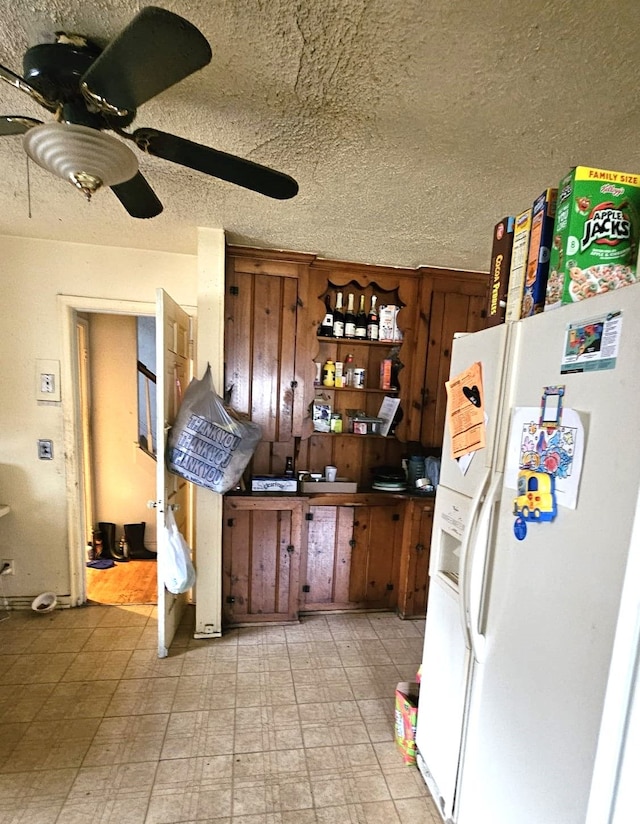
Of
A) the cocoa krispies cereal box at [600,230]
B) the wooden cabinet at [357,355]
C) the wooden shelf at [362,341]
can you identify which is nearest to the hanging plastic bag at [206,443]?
the wooden cabinet at [357,355]

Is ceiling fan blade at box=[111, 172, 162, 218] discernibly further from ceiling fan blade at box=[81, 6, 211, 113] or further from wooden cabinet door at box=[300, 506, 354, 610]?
wooden cabinet door at box=[300, 506, 354, 610]

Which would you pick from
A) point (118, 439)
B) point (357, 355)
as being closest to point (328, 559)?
point (357, 355)

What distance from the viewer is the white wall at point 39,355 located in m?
2.47

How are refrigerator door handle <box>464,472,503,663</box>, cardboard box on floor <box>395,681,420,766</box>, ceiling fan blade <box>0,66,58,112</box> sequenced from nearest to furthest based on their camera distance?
ceiling fan blade <box>0,66,58,112</box> → refrigerator door handle <box>464,472,503,663</box> → cardboard box on floor <box>395,681,420,766</box>

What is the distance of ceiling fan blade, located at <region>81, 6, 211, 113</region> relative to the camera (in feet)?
2.28

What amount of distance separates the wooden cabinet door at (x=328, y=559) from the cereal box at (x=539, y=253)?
194 centimetres

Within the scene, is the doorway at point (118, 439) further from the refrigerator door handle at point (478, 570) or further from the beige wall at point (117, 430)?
the refrigerator door handle at point (478, 570)

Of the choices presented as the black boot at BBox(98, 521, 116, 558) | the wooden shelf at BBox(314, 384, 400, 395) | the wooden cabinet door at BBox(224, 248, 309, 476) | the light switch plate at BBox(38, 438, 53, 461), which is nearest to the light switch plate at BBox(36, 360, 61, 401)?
the light switch plate at BBox(38, 438, 53, 461)

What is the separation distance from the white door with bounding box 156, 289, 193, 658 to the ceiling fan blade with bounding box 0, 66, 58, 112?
97 centimetres

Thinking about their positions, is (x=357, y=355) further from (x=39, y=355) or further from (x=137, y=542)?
(x=137, y=542)

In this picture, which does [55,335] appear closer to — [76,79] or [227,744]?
[76,79]

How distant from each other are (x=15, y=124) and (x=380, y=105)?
1.02 m

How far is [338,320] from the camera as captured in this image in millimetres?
2699

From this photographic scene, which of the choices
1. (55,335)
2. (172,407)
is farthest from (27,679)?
(55,335)
